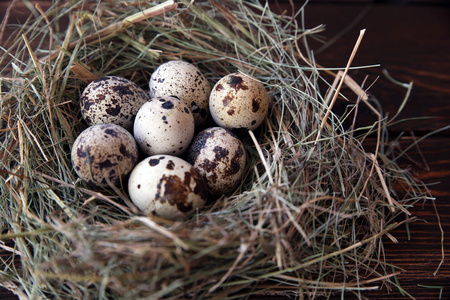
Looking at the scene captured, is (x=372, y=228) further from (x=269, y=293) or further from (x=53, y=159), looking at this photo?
(x=53, y=159)

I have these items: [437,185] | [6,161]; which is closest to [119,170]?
[6,161]

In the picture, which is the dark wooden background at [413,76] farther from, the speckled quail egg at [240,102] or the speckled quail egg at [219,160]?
the speckled quail egg at [219,160]

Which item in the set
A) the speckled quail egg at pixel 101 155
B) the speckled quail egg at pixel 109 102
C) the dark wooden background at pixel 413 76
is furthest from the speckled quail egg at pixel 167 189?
the dark wooden background at pixel 413 76

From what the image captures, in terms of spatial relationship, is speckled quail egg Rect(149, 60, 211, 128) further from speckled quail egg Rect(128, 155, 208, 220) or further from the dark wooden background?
the dark wooden background

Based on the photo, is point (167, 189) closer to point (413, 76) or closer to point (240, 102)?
point (240, 102)

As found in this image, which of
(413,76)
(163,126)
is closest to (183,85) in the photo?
(163,126)

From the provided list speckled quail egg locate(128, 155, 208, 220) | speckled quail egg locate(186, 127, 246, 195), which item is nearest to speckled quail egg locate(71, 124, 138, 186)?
speckled quail egg locate(128, 155, 208, 220)
